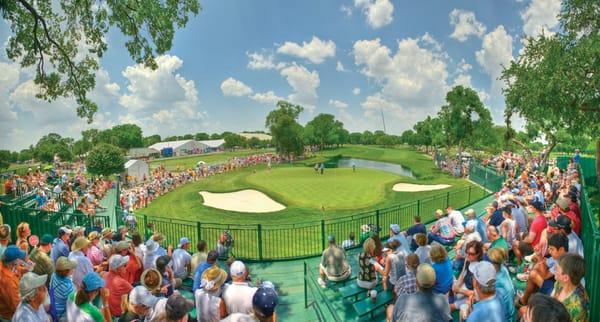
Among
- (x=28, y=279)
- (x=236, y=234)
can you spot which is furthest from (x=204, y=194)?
(x=28, y=279)

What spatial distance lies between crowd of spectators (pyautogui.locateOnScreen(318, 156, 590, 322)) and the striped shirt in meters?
4.53

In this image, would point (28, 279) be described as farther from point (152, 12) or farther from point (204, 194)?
point (204, 194)

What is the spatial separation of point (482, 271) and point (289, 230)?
40.9 feet

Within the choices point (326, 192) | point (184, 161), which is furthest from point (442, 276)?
point (184, 161)

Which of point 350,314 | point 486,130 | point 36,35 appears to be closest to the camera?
point 350,314

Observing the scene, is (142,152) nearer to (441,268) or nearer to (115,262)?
(115,262)

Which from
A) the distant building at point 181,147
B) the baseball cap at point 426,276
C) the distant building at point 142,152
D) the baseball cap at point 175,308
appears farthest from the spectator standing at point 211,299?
the distant building at point 181,147

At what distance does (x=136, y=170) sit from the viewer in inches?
1405

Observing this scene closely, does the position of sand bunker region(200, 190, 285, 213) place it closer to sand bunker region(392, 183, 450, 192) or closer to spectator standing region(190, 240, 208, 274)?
sand bunker region(392, 183, 450, 192)

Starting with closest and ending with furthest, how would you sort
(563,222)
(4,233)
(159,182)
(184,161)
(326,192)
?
1. (563,222)
2. (4,233)
3. (326,192)
4. (159,182)
5. (184,161)

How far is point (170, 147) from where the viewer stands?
123375mm

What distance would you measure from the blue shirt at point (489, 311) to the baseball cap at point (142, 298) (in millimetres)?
3830

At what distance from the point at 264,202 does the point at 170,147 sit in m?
112

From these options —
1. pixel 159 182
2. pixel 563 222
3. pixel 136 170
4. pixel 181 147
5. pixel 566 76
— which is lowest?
pixel 159 182
